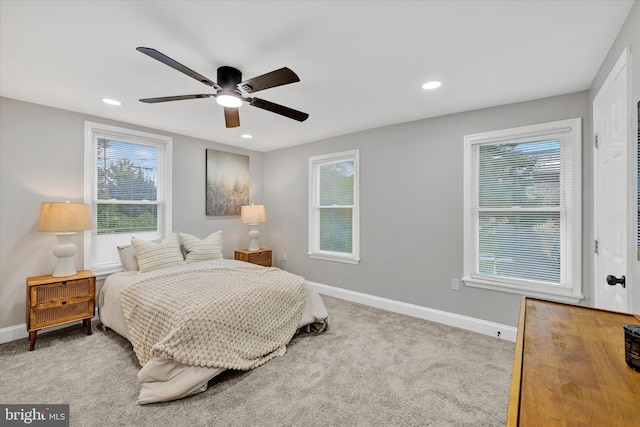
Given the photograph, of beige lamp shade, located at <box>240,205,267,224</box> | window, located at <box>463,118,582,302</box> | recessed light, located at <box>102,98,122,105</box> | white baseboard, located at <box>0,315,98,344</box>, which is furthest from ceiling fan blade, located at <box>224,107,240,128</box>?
white baseboard, located at <box>0,315,98,344</box>

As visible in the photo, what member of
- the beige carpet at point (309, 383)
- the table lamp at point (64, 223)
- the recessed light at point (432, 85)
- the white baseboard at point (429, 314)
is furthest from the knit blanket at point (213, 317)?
the recessed light at point (432, 85)

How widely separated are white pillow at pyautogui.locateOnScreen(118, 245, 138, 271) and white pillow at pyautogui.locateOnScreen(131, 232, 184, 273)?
123mm

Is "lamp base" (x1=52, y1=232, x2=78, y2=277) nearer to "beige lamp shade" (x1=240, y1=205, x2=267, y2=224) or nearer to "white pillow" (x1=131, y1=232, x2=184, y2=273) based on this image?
"white pillow" (x1=131, y1=232, x2=184, y2=273)

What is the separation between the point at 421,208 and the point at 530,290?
1.34 m

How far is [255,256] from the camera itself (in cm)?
459

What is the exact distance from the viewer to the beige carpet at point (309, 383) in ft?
5.97

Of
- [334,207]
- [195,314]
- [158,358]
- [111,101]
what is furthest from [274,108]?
[334,207]

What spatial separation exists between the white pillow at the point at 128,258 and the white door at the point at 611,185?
13.9 ft

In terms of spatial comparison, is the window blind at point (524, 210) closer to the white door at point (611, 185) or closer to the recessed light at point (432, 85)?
the white door at point (611, 185)

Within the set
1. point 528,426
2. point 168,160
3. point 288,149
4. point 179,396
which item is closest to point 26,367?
point 179,396

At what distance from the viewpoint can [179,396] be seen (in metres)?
1.96

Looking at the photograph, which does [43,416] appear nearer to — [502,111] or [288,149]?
[288,149]

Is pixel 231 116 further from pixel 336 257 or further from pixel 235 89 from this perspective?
pixel 336 257

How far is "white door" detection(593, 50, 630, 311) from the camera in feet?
5.60
